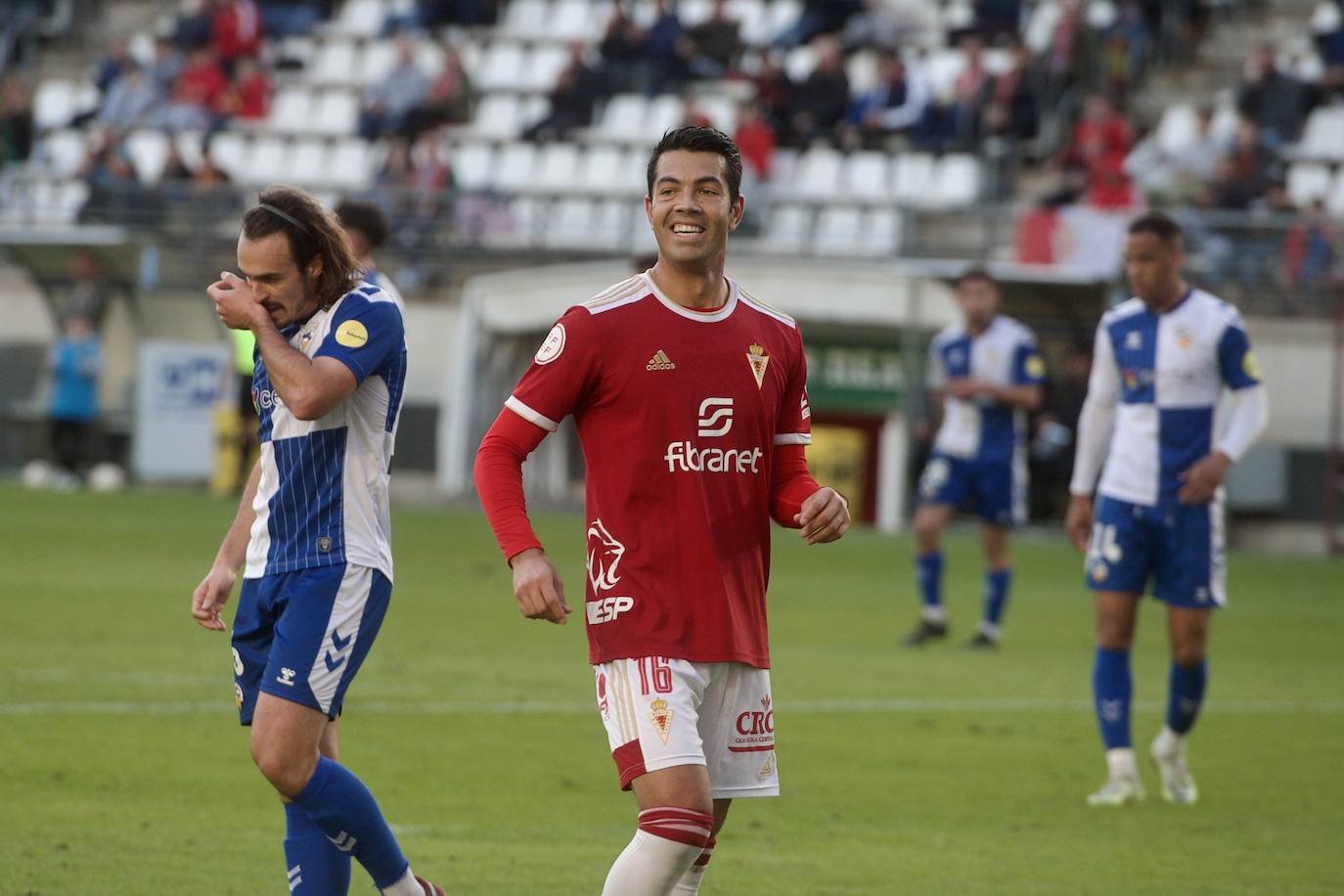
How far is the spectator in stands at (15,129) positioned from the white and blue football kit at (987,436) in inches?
725

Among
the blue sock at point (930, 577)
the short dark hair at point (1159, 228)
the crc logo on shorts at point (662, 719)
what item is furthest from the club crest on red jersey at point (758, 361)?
the blue sock at point (930, 577)

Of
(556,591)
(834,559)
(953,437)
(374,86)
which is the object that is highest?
(374,86)

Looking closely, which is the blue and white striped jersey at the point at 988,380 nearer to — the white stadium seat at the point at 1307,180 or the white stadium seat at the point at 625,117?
the white stadium seat at the point at 1307,180

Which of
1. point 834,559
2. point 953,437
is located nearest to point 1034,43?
point 834,559

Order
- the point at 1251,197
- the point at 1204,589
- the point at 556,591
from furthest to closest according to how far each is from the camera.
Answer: the point at 1251,197 < the point at 1204,589 < the point at 556,591

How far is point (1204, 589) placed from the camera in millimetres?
8680

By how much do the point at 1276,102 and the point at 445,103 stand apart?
1080 centimetres

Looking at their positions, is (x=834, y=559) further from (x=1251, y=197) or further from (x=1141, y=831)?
(x=1141, y=831)

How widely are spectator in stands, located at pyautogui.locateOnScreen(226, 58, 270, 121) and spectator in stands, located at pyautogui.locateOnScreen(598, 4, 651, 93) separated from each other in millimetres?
5094

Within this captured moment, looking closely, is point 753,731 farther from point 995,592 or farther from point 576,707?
point 995,592

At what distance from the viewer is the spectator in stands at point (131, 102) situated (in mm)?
29578

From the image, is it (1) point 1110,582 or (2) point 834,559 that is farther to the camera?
(2) point 834,559

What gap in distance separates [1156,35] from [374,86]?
34.9ft

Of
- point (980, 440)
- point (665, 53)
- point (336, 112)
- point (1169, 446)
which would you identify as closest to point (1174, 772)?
point (1169, 446)
